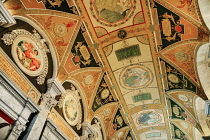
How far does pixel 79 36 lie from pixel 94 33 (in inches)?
32.6

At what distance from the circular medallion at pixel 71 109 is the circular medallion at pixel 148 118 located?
626cm

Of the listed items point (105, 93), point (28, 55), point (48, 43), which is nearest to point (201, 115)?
point (105, 93)

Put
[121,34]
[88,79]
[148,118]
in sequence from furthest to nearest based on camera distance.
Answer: [148,118] < [88,79] < [121,34]

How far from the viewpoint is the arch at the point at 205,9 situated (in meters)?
6.49

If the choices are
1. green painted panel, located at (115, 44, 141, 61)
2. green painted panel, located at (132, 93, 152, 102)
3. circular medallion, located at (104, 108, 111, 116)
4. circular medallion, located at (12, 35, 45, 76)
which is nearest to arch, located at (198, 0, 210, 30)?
green painted panel, located at (115, 44, 141, 61)

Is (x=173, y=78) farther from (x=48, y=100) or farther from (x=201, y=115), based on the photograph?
(x=48, y=100)

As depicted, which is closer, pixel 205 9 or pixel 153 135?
pixel 205 9

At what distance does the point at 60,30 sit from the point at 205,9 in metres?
6.06

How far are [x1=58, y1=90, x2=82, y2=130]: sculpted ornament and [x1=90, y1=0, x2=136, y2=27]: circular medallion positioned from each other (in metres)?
3.94

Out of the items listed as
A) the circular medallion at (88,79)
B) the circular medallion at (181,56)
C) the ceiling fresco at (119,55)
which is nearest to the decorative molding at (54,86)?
the ceiling fresco at (119,55)

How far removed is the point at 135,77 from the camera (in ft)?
36.2

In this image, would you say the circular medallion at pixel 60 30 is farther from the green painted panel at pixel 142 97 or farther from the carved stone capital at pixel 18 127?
the green painted panel at pixel 142 97

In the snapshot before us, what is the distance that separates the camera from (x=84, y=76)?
31.1ft

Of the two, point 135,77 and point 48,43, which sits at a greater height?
point 135,77
